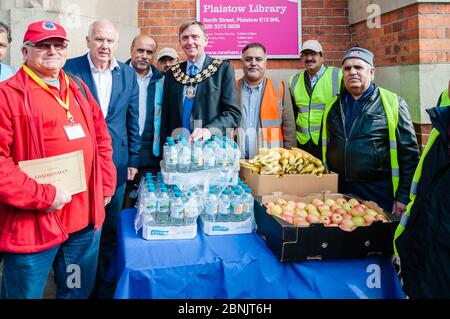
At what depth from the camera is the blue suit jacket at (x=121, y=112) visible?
2840 mm

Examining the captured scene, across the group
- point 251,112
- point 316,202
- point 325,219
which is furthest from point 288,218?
point 251,112

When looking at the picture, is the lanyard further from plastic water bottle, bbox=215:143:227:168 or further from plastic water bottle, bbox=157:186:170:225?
plastic water bottle, bbox=215:143:227:168

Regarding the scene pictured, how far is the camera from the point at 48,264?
6.47ft

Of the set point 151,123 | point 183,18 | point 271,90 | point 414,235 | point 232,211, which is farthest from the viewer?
point 183,18

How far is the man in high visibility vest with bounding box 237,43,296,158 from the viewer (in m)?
3.62

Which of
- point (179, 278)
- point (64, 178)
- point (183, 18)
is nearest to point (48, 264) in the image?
point (64, 178)

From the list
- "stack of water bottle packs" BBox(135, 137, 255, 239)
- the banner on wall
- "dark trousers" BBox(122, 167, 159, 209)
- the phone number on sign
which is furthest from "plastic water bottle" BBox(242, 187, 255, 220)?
the phone number on sign

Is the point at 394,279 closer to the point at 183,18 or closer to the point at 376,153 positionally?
the point at 376,153

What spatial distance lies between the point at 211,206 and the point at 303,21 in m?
3.68

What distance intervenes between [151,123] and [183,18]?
2.14m

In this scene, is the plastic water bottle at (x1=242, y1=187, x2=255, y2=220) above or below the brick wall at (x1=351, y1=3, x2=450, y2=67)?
below

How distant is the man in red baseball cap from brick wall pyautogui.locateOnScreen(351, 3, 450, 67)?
3.06m

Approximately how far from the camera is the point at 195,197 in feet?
6.87

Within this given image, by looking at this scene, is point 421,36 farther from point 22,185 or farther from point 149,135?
point 22,185
